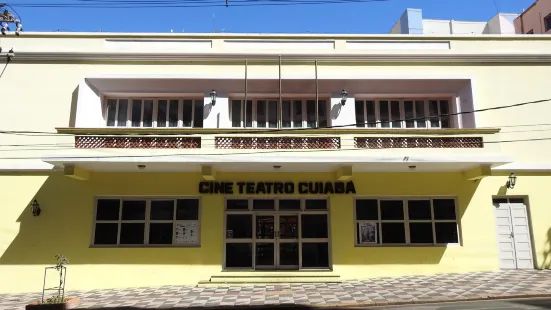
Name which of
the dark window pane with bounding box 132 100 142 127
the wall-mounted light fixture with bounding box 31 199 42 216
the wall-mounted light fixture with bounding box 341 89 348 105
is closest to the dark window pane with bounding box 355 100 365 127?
the wall-mounted light fixture with bounding box 341 89 348 105

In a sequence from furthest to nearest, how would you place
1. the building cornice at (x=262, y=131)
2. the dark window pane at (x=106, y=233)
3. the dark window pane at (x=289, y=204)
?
the dark window pane at (x=289, y=204) → the dark window pane at (x=106, y=233) → the building cornice at (x=262, y=131)

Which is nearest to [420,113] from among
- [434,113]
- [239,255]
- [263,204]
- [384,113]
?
[434,113]

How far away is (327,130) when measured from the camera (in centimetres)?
1245

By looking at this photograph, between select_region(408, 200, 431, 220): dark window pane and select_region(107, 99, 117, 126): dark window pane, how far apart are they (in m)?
10.6

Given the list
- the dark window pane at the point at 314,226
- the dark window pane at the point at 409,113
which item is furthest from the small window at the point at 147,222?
the dark window pane at the point at 409,113

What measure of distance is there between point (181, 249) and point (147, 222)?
1.45 metres

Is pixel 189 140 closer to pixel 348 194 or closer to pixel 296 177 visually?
pixel 296 177

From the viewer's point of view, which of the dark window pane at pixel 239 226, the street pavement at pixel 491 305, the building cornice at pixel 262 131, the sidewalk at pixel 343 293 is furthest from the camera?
the dark window pane at pixel 239 226

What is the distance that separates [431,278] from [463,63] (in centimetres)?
745

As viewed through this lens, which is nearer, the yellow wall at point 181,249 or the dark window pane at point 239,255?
the yellow wall at point 181,249

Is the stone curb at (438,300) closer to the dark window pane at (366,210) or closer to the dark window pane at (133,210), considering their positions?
the dark window pane at (366,210)

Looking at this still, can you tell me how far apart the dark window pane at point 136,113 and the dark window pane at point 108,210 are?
113 inches

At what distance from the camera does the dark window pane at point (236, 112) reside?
14.5 m

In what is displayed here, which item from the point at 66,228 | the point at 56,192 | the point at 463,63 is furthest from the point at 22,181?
the point at 463,63
